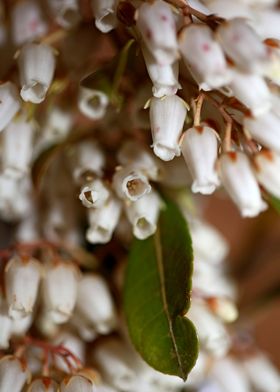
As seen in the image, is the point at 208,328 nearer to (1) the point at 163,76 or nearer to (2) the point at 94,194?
(2) the point at 94,194

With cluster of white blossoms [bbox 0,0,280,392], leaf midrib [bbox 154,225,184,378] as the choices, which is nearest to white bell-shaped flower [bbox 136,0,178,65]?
cluster of white blossoms [bbox 0,0,280,392]

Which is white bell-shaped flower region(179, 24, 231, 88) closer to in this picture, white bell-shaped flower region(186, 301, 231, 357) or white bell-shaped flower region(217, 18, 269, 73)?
white bell-shaped flower region(217, 18, 269, 73)

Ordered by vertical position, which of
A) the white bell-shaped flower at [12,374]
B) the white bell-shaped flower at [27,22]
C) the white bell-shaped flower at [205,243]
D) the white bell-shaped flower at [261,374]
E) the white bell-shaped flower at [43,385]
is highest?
the white bell-shaped flower at [27,22]

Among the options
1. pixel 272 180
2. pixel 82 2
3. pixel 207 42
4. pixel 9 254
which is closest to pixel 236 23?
pixel 207 42

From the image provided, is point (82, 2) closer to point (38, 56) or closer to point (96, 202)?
point (38, 56)

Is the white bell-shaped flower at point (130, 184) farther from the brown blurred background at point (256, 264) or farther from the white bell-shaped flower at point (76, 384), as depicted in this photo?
the brown blurred background at point (256, 264)

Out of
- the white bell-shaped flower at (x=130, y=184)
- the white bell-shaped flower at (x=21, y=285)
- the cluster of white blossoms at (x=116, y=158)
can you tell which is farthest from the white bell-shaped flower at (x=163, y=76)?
the white bell-shaped flower at (x=21, y=285)
